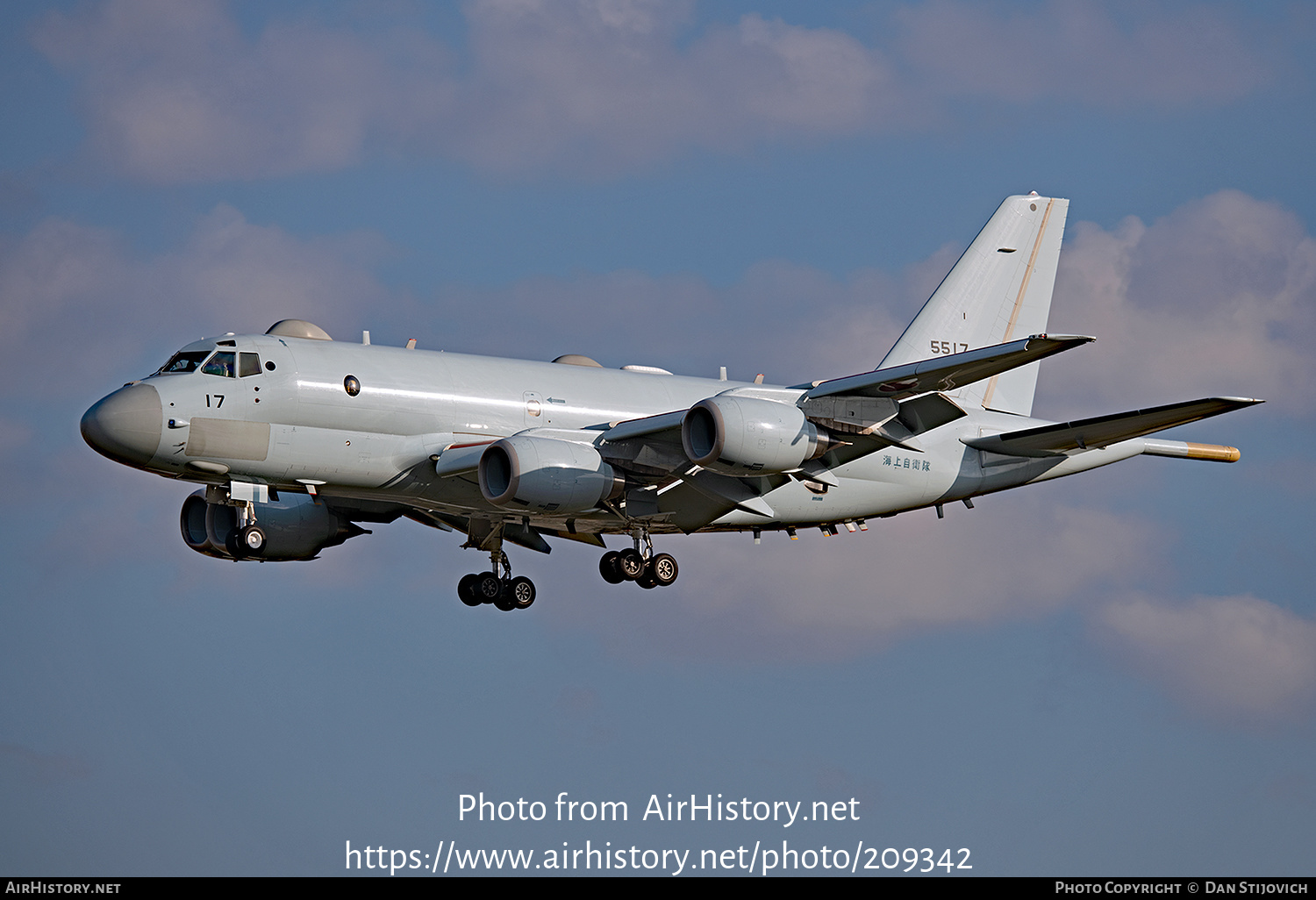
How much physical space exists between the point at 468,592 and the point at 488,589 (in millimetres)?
537

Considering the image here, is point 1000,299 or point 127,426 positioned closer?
point 127,426

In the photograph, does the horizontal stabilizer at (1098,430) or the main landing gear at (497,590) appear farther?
the main landing gear at (497,590)

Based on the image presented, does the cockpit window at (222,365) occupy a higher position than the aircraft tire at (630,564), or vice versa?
the cockpit window at (222,365)

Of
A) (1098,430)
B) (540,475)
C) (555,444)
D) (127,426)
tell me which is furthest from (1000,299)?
(127,426)

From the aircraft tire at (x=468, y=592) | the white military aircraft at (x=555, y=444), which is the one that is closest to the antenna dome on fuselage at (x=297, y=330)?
the white military aircraft at (x=555, y=444)

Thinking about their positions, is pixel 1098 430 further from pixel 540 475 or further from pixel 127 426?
pixel 127 426

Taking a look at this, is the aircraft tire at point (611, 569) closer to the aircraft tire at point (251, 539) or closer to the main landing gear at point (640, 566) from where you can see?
the main landing gear at point (640, 566)

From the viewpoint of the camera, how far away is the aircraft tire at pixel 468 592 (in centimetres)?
4466

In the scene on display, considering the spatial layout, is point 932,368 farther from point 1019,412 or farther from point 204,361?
point 204,361

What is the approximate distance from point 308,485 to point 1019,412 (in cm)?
2051

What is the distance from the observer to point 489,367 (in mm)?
40125

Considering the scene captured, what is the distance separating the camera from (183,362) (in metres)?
37.4
